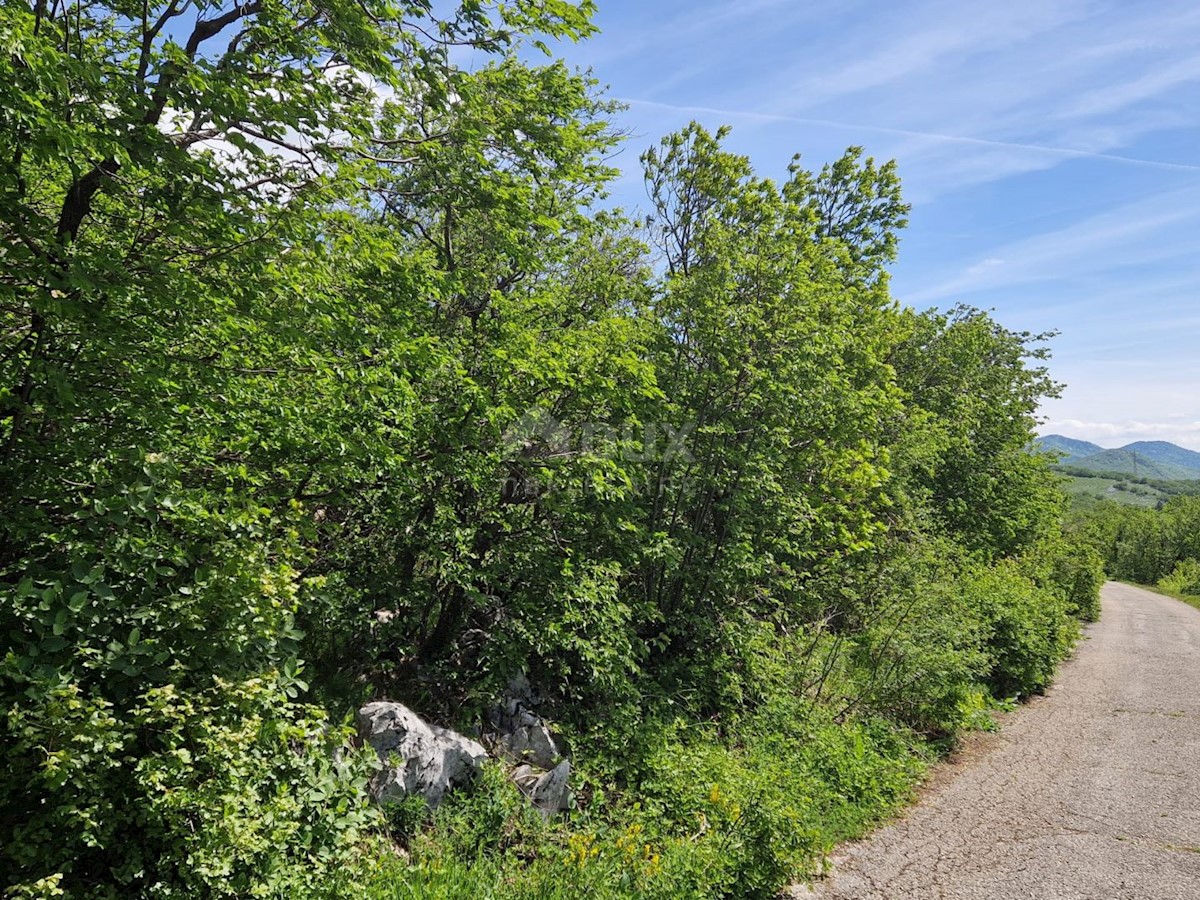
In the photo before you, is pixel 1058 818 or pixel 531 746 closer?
pixel 531 746

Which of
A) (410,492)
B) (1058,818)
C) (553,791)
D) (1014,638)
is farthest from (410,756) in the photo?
(1014,638)

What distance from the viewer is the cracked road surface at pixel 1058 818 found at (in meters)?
6.18

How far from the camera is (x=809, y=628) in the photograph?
11844mm

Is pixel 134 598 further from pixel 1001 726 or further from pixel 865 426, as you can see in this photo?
pixel 1001 726

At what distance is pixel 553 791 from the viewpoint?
6324 mm

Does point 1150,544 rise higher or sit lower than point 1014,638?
higher

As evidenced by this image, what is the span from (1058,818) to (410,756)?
759 centimetres

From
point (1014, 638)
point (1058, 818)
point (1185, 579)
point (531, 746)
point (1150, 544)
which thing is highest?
point (1150, 544)

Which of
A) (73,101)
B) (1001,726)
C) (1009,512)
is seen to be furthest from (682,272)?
(1009,512)

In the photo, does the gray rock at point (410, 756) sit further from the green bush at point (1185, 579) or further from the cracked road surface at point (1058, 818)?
the green bush at point (1185, 579)

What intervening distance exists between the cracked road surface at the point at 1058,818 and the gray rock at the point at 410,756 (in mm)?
3258

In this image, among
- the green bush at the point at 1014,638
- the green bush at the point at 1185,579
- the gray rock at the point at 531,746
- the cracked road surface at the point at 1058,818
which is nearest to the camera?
the cracked road surface at the point at 1058,818

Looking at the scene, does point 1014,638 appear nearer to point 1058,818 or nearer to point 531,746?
point 1058,818

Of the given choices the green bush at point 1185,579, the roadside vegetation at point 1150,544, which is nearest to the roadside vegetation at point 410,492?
the green bush at point 1185,579
